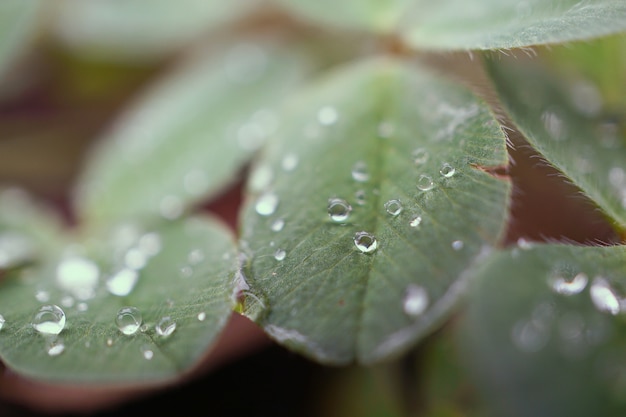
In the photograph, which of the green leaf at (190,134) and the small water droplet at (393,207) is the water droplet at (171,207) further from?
the small water droplet at (393,207)

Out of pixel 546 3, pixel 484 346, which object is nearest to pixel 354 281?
pixel 484 346

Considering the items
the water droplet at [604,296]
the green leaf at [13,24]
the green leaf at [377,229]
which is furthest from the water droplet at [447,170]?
the green leaf at [13,24]

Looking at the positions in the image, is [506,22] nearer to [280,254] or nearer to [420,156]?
[420,156]

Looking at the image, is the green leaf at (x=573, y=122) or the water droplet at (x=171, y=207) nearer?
the green leaf at (x=573, y=122)

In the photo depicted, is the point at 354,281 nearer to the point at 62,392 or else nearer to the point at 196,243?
the point at 196,243

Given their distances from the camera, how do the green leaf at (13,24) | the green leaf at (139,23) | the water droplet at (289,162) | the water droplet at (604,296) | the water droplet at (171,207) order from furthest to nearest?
the green leaf at (139,23) → the green leaf at (13,24) → the water droplet at (171,207) → the water droplet at (289,162) → the water droplet at (604,296)

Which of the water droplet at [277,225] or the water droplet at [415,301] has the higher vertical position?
the water droplet at [277,225]

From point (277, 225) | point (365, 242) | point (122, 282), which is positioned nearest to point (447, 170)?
point (365, 242)
